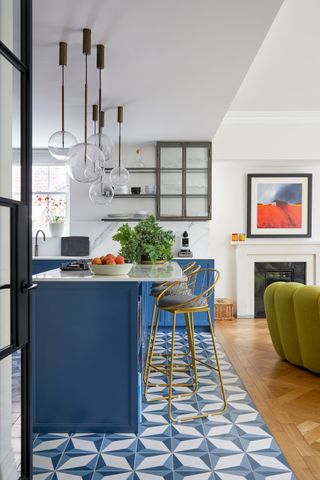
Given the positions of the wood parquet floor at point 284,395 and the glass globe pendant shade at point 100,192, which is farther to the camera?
the glass globe pendant shade at point 100,192

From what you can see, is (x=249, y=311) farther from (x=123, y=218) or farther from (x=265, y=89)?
(x=265, y=89)

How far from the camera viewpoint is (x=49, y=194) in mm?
6746

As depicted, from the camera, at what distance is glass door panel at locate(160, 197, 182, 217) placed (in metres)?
6.34

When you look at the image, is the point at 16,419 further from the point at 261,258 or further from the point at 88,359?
the point at 261,258

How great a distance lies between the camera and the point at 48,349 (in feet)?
9.68

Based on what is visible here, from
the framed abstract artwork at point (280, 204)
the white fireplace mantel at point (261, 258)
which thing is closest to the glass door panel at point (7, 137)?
the white fireplace mantel at point (261, 258)

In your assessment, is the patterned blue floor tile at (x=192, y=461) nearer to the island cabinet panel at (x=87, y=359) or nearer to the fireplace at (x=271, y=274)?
the island cabinet panel at (x=87, y=359)

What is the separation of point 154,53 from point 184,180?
303 cm

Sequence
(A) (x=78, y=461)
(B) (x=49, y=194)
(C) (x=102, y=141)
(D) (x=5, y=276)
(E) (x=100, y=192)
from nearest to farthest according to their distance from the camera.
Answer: (D) (x=5, y=276), (A) (x=78, y=461), (C) (x=102, y=141), (E) (x=100, y=192), (B) (x=49, y=194)

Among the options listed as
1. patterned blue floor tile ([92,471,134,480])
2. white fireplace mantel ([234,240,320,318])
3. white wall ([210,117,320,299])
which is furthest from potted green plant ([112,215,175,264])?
white fireplace mantel ([234,240,320,318])

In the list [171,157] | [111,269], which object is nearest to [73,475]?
[111,269]

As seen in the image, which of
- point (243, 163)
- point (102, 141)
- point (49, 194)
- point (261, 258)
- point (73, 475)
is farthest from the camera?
point (261, 258)

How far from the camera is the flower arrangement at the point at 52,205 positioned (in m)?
6.72

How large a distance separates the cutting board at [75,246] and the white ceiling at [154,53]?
1872mm
